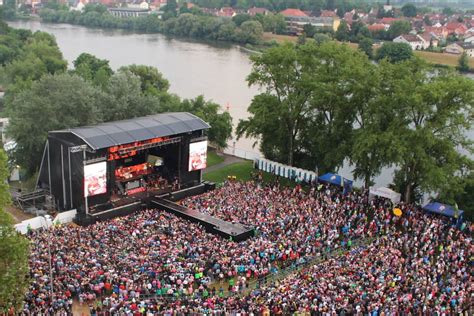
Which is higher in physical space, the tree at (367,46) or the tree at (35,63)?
the tree at (367,46)

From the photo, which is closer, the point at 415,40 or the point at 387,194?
the point at 387,194

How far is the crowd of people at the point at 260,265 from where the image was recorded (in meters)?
20.1

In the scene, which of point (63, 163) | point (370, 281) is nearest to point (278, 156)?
point (63, 163)

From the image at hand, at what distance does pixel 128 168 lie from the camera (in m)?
34.1

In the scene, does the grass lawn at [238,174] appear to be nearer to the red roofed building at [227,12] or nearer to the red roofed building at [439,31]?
the red roofed building at [439,31]

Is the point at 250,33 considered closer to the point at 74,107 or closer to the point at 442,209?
the point at 74,107

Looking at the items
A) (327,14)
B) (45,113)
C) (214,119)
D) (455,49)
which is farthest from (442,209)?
(327,14)

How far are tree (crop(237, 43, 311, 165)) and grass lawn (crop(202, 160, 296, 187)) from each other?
7.25 ft

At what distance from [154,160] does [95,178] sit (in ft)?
20.2

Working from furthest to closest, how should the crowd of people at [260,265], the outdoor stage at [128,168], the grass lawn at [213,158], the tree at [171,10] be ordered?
1. the tree at [171,10]
2. the grass lawn at [213,158]
3. the outdoor stage at [128,168]
4. the crowd of people at [260,265]

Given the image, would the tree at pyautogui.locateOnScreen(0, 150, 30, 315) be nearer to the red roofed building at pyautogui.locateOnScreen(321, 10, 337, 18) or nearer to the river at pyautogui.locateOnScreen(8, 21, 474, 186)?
the river at pyautogui.locateOnScreen(8, 21, 474, 186)

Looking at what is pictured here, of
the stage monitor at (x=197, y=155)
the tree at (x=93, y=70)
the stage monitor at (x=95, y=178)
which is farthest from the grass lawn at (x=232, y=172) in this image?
the tree at (x=93, y=70)

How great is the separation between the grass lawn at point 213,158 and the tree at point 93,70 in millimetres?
17444

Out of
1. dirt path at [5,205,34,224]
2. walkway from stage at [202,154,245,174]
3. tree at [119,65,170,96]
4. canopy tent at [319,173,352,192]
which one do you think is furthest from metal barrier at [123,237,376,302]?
tree at [119,65,170,96]
